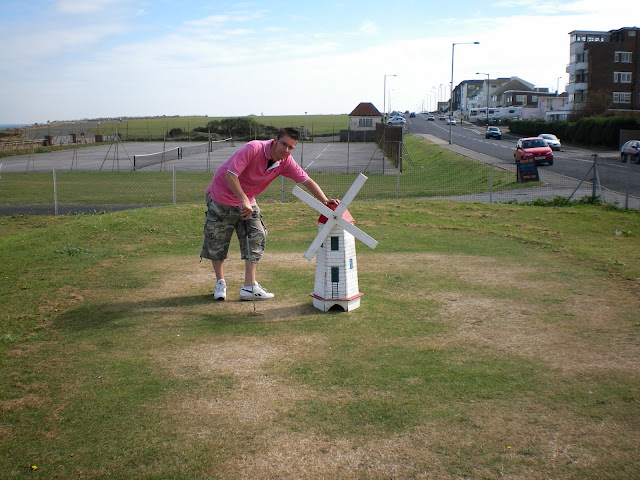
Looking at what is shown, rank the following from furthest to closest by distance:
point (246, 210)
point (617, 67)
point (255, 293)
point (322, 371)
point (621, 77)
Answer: point (617, 67)
point (621, 77)
point (255, 293)
point (246, 210)
point (322, 371)

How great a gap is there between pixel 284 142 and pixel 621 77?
83122 mm

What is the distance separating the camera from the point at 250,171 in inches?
286

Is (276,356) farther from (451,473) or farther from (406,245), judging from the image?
(406,245)

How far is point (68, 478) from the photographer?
3.93 metres

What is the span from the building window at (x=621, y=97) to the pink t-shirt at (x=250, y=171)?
81073 mm

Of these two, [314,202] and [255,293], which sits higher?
[314,202]

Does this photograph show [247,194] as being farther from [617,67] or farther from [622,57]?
[622,57]

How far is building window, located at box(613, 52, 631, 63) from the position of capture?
77188 mm

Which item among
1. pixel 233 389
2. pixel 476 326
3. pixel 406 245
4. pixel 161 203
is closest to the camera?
pixel 233 389

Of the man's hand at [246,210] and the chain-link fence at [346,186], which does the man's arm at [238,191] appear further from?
the chain-link fence at [346,186]

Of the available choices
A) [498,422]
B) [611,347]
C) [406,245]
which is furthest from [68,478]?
[406,245]

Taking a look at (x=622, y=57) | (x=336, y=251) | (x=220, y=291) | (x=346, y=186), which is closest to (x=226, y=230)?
(x=220, y=291)

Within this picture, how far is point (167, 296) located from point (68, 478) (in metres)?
4.42

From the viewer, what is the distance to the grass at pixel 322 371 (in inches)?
165
